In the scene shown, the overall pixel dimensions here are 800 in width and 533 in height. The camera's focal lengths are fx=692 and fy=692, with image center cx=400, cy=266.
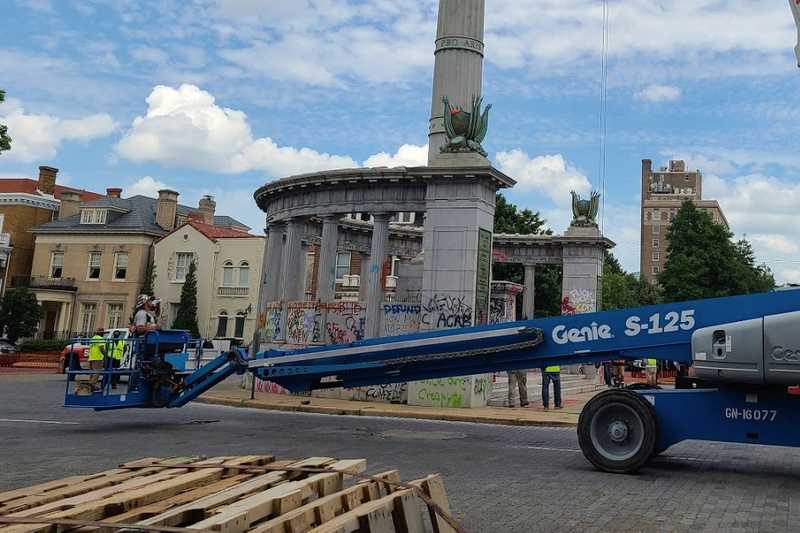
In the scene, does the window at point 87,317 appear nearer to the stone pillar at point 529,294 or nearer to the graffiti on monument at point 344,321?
the stone pillar at point 529,294

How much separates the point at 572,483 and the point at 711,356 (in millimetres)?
2513

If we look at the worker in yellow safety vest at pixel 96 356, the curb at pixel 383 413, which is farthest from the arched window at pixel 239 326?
the worker in yellow safety vest at pixel 96 356

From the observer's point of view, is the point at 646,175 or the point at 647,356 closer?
the point at 647,356

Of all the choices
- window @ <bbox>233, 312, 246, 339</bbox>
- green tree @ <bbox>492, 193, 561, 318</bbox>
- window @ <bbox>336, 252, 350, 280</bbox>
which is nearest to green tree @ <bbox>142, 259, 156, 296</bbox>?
window @ <bbox>233, 312, 246, 339</bbox>

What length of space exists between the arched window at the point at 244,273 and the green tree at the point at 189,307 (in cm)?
336

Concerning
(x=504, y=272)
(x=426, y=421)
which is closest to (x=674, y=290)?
(x=504, y=272)

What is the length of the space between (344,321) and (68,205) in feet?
151

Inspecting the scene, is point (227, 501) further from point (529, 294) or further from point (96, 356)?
point (529, 294)

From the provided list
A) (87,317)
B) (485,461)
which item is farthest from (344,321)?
(87,317)

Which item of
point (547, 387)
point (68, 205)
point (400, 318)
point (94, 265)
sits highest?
point (68, 205)

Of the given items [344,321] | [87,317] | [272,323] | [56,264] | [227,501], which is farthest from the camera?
[56,264]

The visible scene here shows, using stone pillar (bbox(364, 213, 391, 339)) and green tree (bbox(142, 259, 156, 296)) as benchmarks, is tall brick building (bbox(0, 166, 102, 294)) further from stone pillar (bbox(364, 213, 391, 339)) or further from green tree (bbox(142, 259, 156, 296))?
stone pillar (bbox(364, 213, 391, 339))

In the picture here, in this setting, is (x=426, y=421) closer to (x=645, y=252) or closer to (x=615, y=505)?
(x=615, y=505)

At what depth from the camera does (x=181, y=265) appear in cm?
5188
